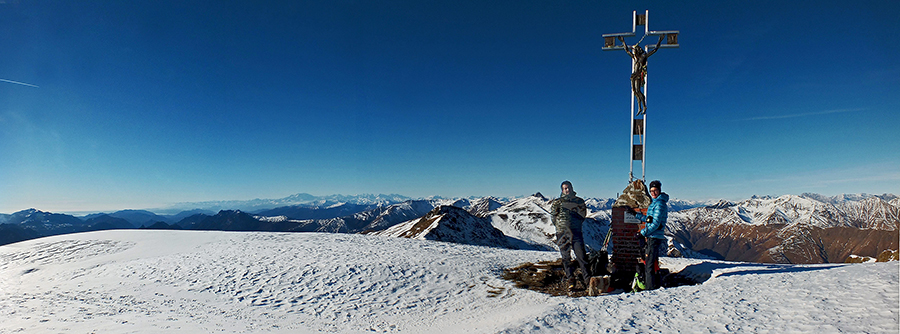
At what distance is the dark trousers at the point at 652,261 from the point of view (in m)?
9.16

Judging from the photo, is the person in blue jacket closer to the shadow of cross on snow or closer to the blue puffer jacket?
the blue puffer jacket

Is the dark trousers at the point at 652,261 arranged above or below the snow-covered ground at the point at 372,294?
above

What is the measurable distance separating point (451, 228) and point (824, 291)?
8416cm

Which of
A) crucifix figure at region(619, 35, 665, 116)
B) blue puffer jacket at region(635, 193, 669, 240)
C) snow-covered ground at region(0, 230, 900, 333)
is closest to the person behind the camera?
snow-covered ground at region(0, 230, 900, 333)

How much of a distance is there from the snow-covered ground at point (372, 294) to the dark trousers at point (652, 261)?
102 centimetres

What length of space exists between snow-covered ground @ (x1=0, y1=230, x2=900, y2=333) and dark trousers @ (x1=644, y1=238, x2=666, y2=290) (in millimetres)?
1018

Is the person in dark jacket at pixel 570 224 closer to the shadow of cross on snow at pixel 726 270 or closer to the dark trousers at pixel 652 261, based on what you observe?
the dark trousers at pixel 652 261

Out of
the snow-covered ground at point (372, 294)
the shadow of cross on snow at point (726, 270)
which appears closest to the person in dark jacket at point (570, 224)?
the snow-covered ground at point (372, 294)

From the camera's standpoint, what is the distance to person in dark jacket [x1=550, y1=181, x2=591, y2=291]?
1061 centimetres

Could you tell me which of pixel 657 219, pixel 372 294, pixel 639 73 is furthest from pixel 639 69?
pixel 372 294

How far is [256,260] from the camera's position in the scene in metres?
14.1

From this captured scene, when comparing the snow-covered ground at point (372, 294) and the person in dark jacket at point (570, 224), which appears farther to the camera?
the person in dark jacket at point (570, 224)

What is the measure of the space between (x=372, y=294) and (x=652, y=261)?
8.11m

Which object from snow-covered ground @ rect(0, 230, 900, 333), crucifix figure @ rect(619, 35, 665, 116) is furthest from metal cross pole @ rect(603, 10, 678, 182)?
snow-covered ground @ rect(0, 230, 900, 333)
